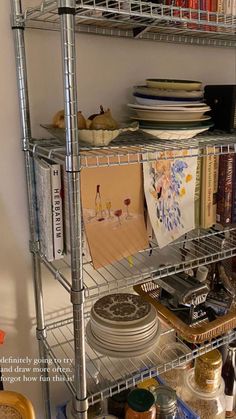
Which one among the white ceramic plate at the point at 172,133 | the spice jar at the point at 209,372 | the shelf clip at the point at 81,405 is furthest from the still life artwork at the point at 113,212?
the spice jar at the point at 209,372

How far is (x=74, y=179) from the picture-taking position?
0.78 m

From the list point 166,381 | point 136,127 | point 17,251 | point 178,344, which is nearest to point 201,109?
point 136,127

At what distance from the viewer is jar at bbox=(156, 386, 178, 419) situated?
1.09m

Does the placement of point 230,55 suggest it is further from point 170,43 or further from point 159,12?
point 159,12

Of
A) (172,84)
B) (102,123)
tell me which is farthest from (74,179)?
(172,84)

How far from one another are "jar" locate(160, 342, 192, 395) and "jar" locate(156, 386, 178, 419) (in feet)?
0.34

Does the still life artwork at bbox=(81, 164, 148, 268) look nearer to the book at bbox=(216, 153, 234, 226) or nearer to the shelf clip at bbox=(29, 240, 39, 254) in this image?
the shelf clip at bbox=(29, 240, 39, 254)

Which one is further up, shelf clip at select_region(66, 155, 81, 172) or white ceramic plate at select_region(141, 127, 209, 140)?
white ceramic plate at select_region(141, 127, 209, 140)

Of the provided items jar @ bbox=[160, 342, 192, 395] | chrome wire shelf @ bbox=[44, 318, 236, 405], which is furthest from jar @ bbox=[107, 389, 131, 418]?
jar @ bbox=[160, 342, 192, 395]

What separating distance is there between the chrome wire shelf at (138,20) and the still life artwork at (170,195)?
1.13 feet

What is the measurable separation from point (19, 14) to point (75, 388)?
36.4 inches

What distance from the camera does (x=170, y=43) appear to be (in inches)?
47.6

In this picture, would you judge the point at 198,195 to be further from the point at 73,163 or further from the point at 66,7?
the point at 66,7

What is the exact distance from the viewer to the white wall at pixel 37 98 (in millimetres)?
999
